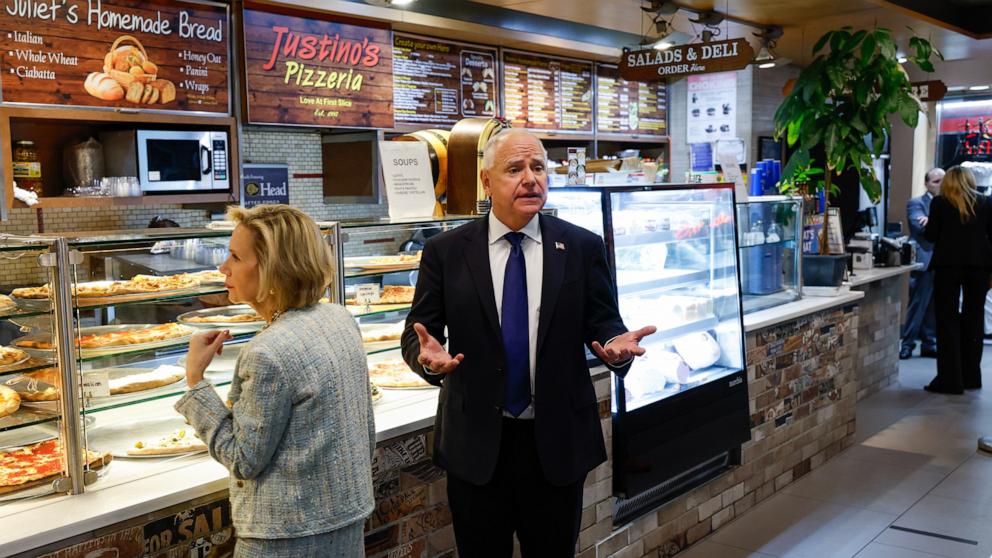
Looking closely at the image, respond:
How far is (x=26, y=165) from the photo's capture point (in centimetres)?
470

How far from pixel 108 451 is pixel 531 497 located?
121 centimetres

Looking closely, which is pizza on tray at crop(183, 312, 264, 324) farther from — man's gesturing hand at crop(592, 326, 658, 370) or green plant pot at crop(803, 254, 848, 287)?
green plant pot at crop(803, 254, 848, 287)

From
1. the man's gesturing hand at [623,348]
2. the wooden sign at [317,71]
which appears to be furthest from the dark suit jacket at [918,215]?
the man's gesturing hand at [623,348]

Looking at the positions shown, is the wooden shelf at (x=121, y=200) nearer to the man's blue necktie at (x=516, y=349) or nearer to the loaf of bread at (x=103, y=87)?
the loaf of bread at (x=103, y=87)

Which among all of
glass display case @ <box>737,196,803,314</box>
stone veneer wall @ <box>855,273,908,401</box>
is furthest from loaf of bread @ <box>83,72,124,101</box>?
stone veneer wall @ <box>855,273,908,401</box>

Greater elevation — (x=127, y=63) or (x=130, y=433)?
(x=127, y=63)

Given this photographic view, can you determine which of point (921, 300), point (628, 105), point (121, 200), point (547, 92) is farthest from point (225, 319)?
point (921, 300)

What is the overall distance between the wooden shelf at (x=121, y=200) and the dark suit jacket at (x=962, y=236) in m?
5.62

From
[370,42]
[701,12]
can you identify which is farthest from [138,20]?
[701,12]

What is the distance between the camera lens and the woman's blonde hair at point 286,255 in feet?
6.61

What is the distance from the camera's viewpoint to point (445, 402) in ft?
8.72

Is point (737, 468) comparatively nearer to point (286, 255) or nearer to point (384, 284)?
point (384, 284)

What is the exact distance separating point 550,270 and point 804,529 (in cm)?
259

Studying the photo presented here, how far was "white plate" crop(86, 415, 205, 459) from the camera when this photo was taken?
2539 mm
